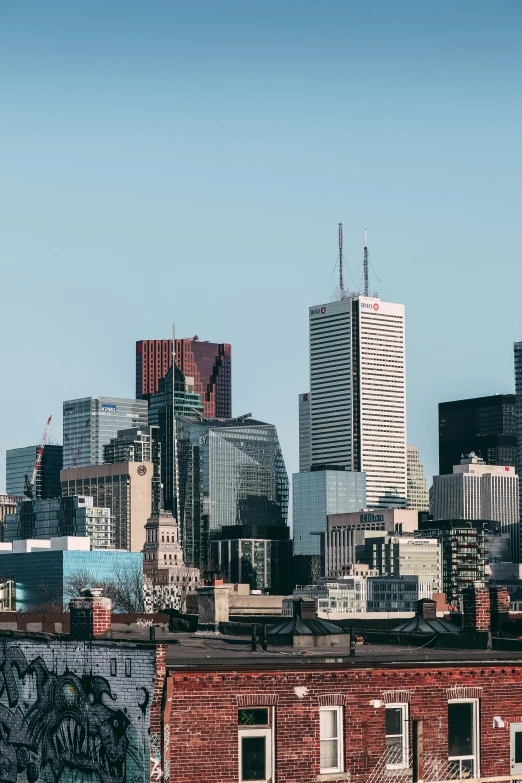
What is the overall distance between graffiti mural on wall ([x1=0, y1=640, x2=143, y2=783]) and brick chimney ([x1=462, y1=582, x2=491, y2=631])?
53.3ft

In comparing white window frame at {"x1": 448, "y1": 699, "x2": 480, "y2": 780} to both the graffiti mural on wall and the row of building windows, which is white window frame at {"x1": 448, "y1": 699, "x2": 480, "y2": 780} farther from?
the graffiti mural on wall

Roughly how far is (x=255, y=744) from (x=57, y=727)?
6.02m

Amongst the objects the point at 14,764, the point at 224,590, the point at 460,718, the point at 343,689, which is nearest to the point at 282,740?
the point at 343,689

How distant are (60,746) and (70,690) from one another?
1610 millimetres

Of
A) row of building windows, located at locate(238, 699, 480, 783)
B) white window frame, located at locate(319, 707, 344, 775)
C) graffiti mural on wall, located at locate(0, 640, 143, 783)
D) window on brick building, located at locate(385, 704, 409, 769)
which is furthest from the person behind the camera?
window on brick building, located at locate(385, 704, 409, 769)

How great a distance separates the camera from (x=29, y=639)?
47.4m

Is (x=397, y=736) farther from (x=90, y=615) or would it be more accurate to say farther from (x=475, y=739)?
(x=90, y=615)

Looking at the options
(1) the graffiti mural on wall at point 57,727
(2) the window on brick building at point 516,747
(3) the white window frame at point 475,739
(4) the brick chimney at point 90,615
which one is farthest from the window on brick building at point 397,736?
(4) the brick chimney at point 90,615

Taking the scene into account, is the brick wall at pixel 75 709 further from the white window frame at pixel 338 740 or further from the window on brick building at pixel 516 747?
the window on brick building at pixel 516 747

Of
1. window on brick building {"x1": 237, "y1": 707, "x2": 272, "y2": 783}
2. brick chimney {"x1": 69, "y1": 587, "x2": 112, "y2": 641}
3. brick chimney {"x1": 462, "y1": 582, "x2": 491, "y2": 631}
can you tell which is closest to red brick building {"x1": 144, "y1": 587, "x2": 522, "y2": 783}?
window on brick building {"x1": 237, "y1": 707, "x2": 272, "y2": 783}

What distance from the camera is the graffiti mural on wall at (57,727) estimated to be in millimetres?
43438

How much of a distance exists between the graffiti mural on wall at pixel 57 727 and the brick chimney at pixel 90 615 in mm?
3053

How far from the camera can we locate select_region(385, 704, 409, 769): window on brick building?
147ft

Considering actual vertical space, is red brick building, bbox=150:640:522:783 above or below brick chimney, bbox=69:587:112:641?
below
